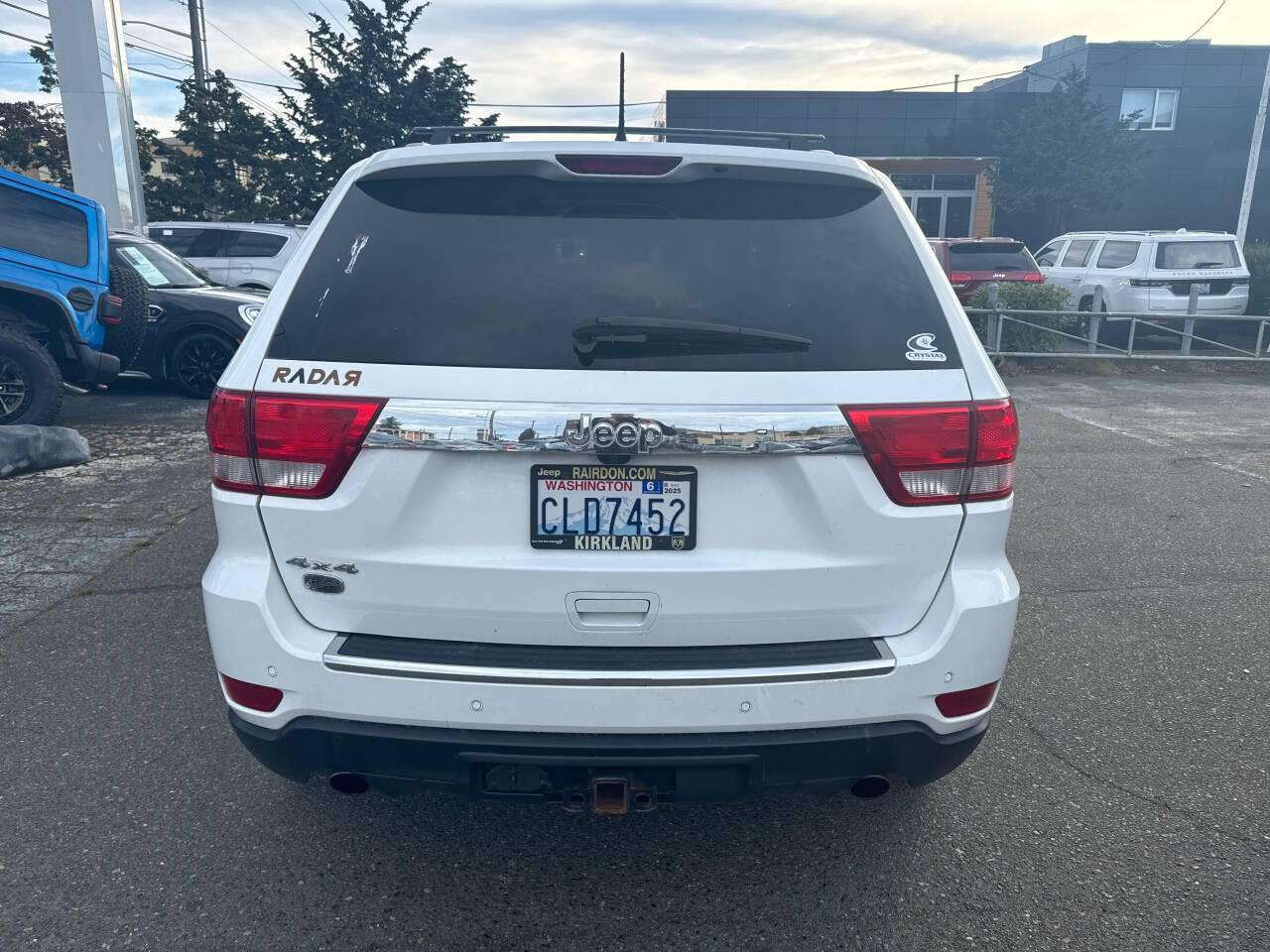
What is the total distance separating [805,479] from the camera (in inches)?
87.8

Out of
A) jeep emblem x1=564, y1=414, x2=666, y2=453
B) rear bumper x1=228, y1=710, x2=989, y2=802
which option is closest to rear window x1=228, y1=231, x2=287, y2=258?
rear bumper x1=228, y1=710, x2=989, y2=802

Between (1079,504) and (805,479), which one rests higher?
(805,479)

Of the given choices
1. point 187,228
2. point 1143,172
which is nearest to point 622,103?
point 187,228

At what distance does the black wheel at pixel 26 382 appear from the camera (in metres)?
8.02

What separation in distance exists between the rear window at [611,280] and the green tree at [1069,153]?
32.6 metres

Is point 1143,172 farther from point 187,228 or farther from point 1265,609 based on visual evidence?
point 1265,609

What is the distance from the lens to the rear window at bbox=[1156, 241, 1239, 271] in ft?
50.0

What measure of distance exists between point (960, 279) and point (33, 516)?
14167 millimetres

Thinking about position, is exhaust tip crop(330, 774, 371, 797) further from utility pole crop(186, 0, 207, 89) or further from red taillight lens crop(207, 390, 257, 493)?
utility pole crop(186, 0, 207, 89)

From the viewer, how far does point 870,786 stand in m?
2.40

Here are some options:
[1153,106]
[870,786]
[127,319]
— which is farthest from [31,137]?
[1153,106]

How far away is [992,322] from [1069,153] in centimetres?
2088

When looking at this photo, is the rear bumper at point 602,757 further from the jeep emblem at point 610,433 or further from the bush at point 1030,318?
the bush at point 1030,318

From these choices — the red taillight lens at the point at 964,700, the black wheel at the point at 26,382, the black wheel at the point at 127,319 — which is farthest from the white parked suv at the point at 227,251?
the red taillight lens at the point at 964,700
